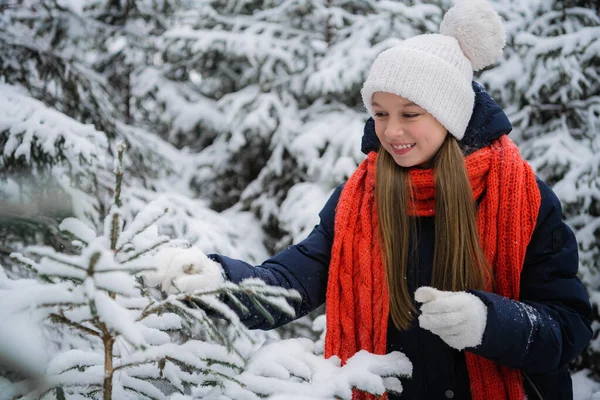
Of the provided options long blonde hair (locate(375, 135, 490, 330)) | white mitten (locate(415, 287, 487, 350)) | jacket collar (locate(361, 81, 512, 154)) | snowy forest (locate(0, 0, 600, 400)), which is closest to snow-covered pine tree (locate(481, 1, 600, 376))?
snowy forest (locate(0, 0, 600, 400))

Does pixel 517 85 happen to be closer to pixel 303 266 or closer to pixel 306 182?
pixel 306 182

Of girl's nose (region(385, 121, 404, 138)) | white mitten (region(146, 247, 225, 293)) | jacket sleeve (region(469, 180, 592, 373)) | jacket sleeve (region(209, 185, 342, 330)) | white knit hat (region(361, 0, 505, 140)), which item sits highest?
white knit hat (region(361, 0, 505, 140))

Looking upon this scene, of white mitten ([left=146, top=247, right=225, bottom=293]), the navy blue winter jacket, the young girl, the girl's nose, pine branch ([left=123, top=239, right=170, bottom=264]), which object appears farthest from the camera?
the girl's nose

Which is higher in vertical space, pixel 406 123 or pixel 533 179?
pixel 406 123

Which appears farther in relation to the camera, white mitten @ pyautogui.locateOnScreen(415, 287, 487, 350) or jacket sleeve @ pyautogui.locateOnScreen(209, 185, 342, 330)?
jacket sleeve @ pyautogui.locateOnScreen(209, 185, 342, 330)

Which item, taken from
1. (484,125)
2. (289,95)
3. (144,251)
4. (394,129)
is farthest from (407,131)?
(289,95)

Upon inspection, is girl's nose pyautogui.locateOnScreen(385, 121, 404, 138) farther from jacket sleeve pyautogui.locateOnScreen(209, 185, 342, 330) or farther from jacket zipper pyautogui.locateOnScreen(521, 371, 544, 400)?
jacket zipper pyautogui.locateOnScreen(521, 371, 544, 400)

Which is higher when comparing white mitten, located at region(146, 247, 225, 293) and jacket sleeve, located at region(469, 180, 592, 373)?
white mitten, located at region(146, 247, 225, 293)

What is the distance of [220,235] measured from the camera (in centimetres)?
366

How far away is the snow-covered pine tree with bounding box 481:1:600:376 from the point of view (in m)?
3.81

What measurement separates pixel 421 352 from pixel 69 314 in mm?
1334

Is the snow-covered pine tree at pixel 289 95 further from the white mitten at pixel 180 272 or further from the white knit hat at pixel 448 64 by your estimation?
the white mitten at pixel 180 272

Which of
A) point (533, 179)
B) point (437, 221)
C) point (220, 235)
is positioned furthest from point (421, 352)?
point (220, 235)

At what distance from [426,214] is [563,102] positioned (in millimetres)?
3398
